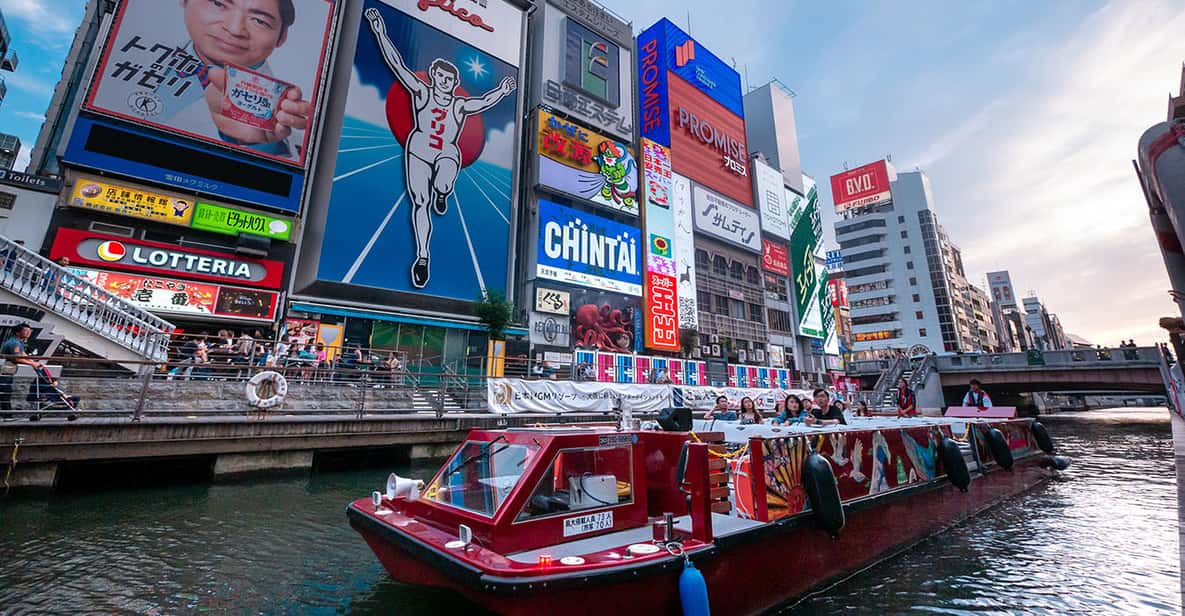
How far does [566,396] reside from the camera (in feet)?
58.4

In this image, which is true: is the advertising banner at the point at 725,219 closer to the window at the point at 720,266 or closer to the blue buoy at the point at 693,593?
the window at the point at 720,266

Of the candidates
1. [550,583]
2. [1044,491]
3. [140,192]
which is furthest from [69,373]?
[1044,491]

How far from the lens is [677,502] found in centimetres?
536

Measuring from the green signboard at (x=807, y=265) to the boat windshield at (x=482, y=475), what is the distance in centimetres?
5009

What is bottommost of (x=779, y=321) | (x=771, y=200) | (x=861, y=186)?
(x=779, y=321)

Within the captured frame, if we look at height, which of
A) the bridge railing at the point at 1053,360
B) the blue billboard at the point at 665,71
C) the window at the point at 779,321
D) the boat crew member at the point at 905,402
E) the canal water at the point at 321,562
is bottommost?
the canal water at the point at 321,562

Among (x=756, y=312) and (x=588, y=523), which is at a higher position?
(x=756, y=312)

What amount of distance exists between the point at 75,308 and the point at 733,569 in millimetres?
18084

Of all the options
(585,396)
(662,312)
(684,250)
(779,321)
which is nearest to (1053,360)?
(779,321)

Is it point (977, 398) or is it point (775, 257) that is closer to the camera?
point (977, 398)

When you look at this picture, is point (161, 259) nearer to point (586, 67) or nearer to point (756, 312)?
point (586, 67)

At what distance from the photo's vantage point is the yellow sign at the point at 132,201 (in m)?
18.8

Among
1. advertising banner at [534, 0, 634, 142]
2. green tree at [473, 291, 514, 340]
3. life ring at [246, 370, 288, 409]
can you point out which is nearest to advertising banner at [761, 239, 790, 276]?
advertising banner at [534, 0, 634, 142]

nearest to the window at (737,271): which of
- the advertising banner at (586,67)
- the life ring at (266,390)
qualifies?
the advertising banner at (586,67)
